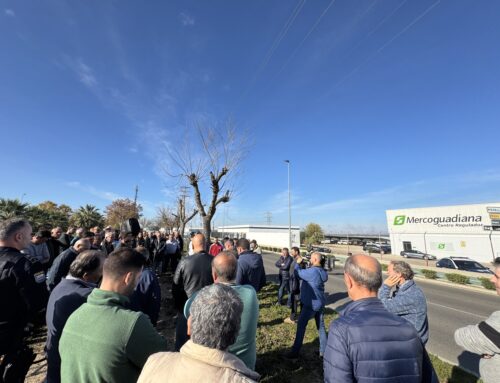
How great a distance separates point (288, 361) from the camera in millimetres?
4336

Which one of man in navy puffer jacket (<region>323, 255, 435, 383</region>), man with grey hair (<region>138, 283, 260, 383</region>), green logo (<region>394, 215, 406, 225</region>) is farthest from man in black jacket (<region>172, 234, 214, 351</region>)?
green logo (<region>394, 215, 406, 225</region>)

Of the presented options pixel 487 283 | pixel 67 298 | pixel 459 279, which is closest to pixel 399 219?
pixel 459 279

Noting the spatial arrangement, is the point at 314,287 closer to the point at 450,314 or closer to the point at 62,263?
the point at 62,263

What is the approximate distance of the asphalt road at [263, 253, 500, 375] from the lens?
5.27 m

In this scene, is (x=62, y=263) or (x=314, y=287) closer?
(x=62, y=263)

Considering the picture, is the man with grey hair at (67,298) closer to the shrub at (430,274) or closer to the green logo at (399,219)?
the shrub at (430,274)

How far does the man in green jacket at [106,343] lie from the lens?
1.49 meters

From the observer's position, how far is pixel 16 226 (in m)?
3.06

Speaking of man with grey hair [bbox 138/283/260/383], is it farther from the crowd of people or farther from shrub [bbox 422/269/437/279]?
shrub [bbox 422/269/437/279]

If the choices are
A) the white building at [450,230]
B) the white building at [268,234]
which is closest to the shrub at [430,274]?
the white building at [450,230]

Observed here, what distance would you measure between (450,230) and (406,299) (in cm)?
4033

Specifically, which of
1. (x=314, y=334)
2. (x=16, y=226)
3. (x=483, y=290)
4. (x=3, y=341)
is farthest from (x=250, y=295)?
(x=483, y=290)

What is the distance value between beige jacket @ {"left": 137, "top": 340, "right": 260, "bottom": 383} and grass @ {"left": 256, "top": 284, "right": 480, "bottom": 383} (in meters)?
3.29

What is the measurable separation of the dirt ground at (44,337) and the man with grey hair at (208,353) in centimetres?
173
